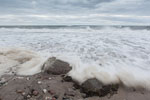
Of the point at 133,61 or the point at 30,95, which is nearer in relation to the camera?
the point at 30,95

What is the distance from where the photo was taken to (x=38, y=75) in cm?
349

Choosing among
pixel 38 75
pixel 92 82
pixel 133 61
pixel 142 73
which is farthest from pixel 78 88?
pixel 133 61

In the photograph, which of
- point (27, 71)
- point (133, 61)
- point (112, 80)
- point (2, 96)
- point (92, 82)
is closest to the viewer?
point (2, 96)

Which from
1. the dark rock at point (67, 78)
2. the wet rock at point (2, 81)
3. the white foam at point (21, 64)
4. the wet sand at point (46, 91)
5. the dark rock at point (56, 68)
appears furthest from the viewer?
the white foam at point (21, 64)

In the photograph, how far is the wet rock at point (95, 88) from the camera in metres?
2.68

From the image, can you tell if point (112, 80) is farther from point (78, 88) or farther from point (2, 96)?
point (2, 96)

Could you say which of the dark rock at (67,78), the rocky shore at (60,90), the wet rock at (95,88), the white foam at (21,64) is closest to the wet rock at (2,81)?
the rocky shore at (60,90)

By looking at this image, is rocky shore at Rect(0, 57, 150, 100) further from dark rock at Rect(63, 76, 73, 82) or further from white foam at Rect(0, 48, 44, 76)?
white foam at Rect(0, 48, 44, 76)

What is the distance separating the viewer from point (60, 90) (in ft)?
9.30

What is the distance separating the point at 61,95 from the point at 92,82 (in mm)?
685

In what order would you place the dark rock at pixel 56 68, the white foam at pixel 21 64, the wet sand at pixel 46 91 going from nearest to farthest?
the wet sand at pixel 46 91 < the dark rock at pixel 56 68 < the white foam at pixel 21 64

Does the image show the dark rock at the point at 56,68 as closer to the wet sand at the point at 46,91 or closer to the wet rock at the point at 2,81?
the wet sand at the point at 46,91

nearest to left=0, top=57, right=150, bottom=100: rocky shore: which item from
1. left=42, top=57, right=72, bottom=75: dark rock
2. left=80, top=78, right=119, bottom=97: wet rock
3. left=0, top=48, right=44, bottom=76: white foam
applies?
left=80, top=78, right=119, bottom=97: wet rock

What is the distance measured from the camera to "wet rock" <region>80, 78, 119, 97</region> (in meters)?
2.68
